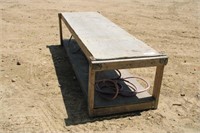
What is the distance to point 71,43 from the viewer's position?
5.15 meters

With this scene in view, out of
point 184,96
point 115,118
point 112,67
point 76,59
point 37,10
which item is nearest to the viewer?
point 112,67

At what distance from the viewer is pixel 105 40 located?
11.0ft

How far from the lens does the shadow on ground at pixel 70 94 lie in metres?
3.05

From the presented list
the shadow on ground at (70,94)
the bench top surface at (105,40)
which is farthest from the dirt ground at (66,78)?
the bench top surface at (105,40)

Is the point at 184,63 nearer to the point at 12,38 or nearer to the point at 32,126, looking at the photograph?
the point at 32,126

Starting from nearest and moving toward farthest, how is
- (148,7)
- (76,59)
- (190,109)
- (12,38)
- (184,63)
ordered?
(190,109), (76,59), (184,63), (12,38), (148,7)

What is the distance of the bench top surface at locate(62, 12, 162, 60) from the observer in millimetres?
2930

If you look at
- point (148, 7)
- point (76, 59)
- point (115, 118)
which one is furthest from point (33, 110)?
point (148, 7)

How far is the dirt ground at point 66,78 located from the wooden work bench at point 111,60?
122 millimetres

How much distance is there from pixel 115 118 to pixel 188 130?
77cm

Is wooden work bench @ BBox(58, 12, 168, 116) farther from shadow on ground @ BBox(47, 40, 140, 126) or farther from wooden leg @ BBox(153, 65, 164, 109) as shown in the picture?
shadow on ground @ BBox(47, 40, 140, 126)

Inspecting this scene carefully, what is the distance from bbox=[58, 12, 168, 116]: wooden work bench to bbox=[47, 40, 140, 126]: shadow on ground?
0.36 feet

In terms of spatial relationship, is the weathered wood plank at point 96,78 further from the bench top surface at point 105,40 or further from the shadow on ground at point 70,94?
the bench top surface at point 105,40

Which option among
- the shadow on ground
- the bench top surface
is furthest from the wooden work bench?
the shadow on ground
